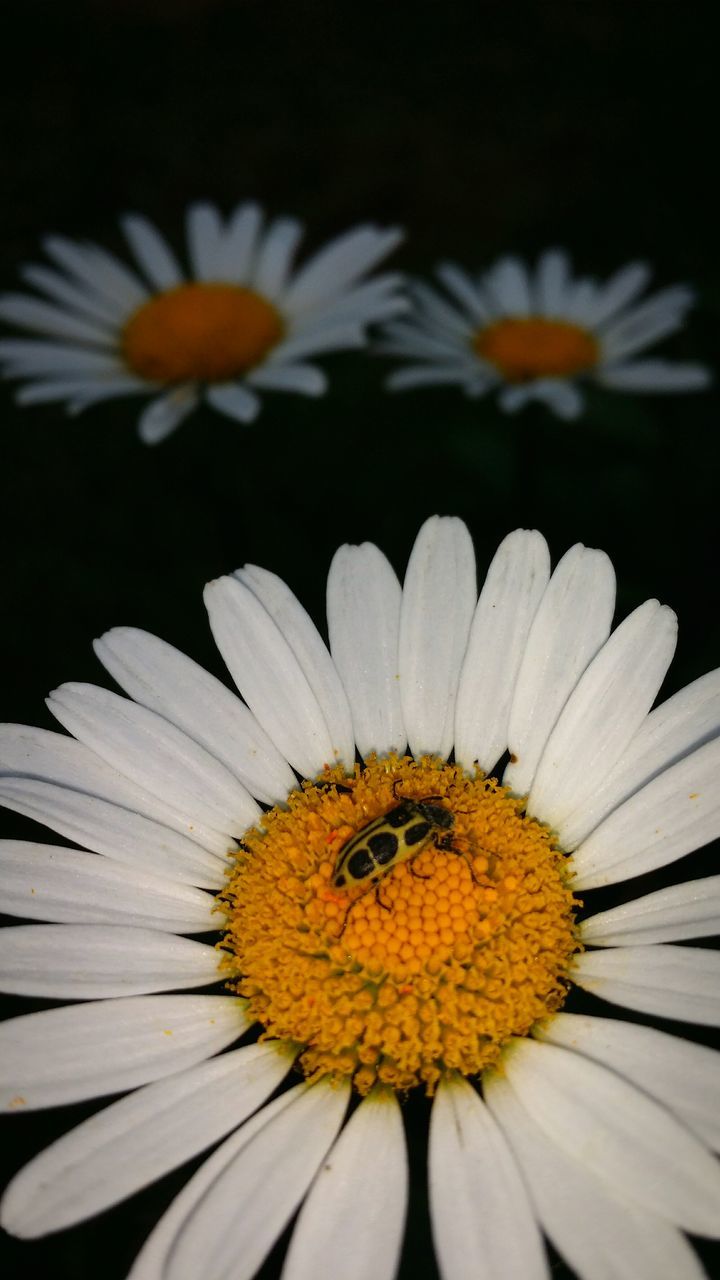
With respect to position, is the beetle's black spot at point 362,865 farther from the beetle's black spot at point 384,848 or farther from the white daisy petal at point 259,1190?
the white daisy petal at point 259,1190

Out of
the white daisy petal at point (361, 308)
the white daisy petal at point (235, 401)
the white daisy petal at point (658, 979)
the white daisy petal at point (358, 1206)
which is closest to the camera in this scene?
the white daisy petal at point (358, 1206)

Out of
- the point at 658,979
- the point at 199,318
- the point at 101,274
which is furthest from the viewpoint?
the point at 101,274

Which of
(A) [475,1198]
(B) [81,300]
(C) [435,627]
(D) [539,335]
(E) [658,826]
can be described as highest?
(B) [81,300]

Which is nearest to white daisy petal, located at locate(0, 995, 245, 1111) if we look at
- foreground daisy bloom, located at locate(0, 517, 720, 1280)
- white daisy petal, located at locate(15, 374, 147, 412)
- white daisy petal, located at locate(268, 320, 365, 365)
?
foreground daisy bloom, located at locate(0, 517, 720, 1280)

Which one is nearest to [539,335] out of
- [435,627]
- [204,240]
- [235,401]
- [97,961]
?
[204,240]

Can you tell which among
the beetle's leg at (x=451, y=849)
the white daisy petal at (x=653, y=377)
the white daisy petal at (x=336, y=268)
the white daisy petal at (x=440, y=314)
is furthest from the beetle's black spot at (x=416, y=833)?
the white daisy petal at (x=440, y=314)

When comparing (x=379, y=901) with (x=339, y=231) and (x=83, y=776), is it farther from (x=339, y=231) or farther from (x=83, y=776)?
(x=339, y=231)

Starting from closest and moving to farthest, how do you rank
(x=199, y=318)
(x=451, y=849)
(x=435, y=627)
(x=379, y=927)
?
(x=379, y=927), (x=451, y=849), (x=435, y=627), (x=199, y=318)

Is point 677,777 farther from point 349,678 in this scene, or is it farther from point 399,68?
point 399,68
